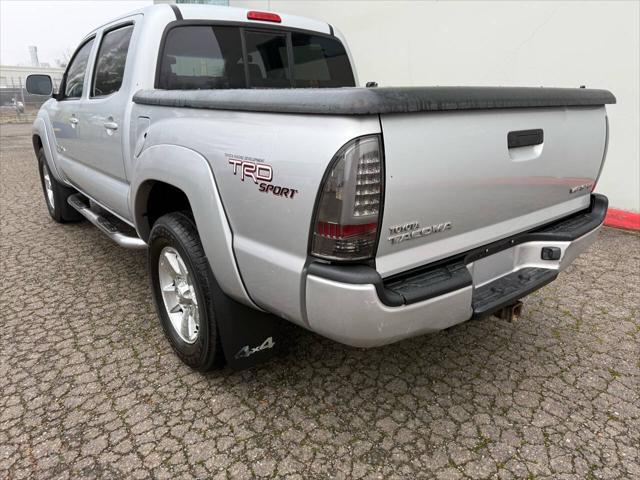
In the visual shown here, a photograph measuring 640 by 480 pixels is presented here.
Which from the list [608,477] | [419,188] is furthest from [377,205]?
[608,477]

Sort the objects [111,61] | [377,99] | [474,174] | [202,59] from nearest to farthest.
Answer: [377,99] → [474,174] → [202,59] → [111,61]

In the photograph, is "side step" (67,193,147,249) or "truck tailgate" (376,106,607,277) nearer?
"truck tailgate" (376,106,607,277)

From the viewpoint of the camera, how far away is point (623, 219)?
16.9 ft

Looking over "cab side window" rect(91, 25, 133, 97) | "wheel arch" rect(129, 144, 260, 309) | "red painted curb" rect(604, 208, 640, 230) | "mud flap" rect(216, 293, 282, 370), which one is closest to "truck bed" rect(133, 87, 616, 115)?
"wheel arch" rect(129, 144, 260, 309)

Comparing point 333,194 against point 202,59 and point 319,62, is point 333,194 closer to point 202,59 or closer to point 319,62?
point 202,59

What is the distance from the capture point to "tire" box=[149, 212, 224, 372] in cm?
225

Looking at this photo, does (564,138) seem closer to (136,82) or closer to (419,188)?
(419,188)

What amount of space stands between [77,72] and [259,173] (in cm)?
332

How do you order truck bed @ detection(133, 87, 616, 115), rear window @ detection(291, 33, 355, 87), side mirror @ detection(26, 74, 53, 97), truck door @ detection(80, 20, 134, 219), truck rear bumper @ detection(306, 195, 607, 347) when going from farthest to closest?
side mirror @ detection(26, 74, 53, 97), rear window @ detection(291, 33, 355, 87), truck door @ detection(80, 20, 134, 219), truck rear bumper @ detection(306, 195, 607, 347), truck bed @ detection(133, 87, 616, 115)

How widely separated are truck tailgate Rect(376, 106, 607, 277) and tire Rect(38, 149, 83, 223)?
4566mm

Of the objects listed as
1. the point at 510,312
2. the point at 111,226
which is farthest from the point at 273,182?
the point at 111,226

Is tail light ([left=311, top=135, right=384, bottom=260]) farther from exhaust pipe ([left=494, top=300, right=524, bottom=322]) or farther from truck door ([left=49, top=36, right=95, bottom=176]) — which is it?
truck door ([left=49, top=36, right=95, bottom=176])

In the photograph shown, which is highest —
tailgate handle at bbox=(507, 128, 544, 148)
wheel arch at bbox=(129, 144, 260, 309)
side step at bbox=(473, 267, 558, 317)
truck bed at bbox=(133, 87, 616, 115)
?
truck bed at bbox=(133, 87, 616, 115)

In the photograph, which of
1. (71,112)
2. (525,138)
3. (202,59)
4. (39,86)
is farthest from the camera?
(39,86)
